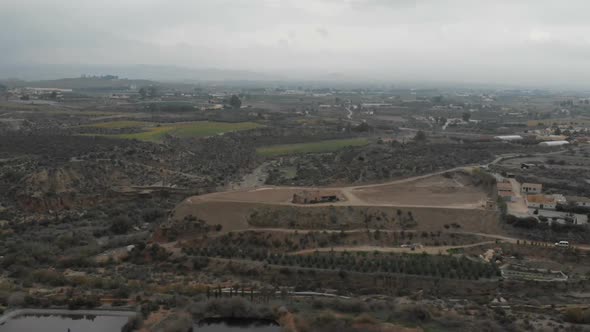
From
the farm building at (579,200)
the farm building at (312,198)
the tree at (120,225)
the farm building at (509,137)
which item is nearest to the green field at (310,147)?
the farm building at (509,137)

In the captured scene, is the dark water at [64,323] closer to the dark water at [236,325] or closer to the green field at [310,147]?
the dark water at [236,325]

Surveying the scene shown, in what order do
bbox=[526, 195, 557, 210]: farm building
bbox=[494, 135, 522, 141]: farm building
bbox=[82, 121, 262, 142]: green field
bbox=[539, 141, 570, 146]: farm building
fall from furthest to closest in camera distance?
1. bbox=[494, 135, 522, 141]: farm building
2. bbox=[539, 141, 570, 146]: farm building
3. bbox=[82, 121, 262, 142]: green field
4. bbox=[526, 195, 557, 210]: farm building

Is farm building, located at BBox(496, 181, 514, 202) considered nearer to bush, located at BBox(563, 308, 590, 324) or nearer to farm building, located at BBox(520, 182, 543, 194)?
farm building, located at BBox(520, 182, 543, 194)

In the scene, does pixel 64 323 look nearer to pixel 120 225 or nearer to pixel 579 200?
pixel 120 225

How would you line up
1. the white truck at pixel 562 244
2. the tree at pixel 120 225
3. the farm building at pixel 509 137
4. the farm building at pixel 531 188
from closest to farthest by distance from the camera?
the white truck at pixel 562 244 < the tree at pixel 120 225 < the farm building at pixel 531 188 < the farm building at pixel 509 137

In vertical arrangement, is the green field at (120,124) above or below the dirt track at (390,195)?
above

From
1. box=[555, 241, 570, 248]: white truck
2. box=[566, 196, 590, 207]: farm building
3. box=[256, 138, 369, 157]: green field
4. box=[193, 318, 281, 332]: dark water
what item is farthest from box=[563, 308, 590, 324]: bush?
box=[256, 138, 369, 157]: green field
